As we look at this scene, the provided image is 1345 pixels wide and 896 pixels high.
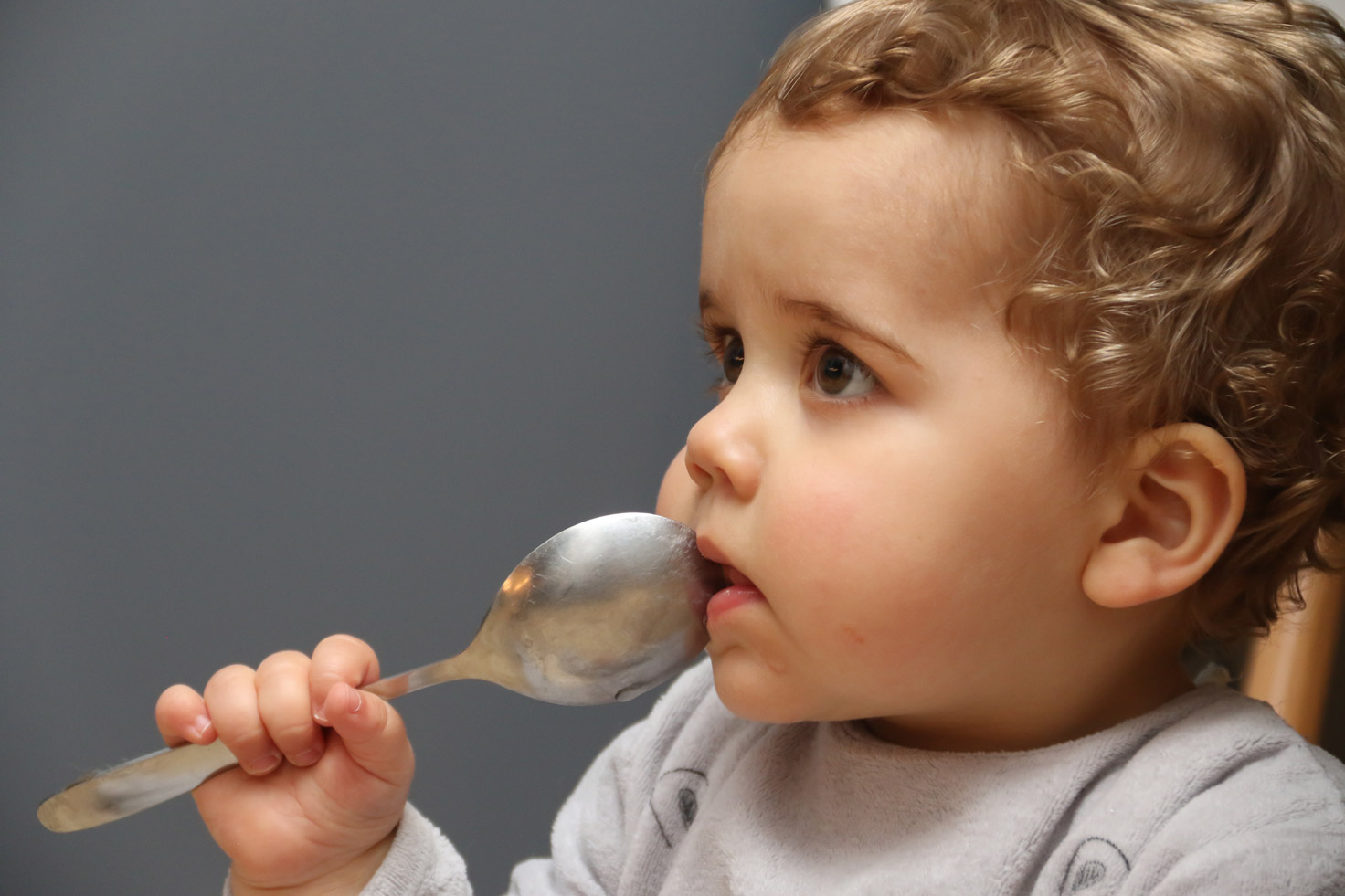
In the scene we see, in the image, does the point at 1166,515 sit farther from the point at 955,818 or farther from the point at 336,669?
the point at 336,669

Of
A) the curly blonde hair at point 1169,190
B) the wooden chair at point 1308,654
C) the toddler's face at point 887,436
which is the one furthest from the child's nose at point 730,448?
the wooden chair at point 1308,654

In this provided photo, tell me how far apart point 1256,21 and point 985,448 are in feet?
0.81

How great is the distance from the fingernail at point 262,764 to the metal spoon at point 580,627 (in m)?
0.02

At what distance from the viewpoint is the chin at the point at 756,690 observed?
537 millimetres

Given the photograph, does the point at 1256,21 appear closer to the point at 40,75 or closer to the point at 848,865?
the point at 848,865

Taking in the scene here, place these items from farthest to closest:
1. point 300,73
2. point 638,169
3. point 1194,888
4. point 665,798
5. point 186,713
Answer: point 638,169, point 300,73, point 665,798, point 186,713, point 1194,888

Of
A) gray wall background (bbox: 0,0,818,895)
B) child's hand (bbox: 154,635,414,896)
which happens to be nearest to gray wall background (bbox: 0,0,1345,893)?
gray wall background (bbox: 0,0,818,895)

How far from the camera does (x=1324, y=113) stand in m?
0.53

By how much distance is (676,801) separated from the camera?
69 centimetres

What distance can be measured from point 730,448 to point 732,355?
96 mm

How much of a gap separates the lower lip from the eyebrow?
13 cm

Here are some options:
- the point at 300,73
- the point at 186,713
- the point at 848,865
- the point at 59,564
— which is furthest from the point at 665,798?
the point at 300,73

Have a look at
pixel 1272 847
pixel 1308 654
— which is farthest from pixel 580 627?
pixel 1308 654

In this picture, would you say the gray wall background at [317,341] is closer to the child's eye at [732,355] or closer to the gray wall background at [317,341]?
the gray wall background at [317,341]
